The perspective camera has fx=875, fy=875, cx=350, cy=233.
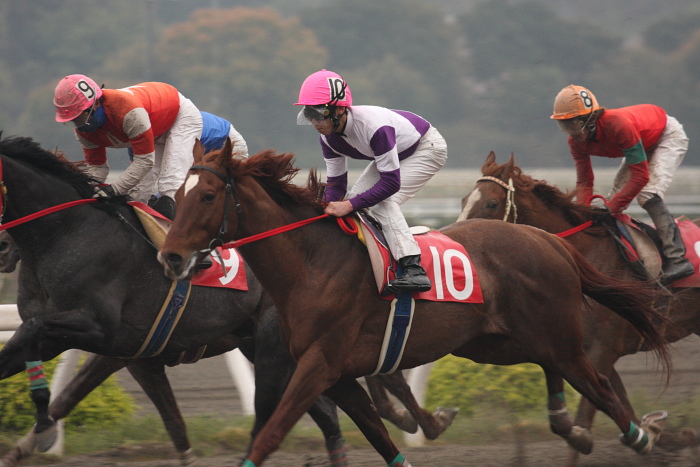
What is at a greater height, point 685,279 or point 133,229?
point 133,229

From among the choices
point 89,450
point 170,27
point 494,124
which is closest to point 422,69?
point 494,124

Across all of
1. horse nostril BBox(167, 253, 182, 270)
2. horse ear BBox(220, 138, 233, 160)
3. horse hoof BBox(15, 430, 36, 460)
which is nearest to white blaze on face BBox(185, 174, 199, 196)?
horse ear BBox(220, 138, 233, 160)

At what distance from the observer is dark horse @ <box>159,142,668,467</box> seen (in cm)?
360

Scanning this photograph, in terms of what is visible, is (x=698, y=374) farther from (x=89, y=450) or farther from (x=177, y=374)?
(x=89, y=450)

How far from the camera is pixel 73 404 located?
469 cm

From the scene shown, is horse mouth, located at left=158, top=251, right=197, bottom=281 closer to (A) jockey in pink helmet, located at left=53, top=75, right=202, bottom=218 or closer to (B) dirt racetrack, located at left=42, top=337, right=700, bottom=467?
(A) jockey in pink helmet, located at left=53, top=75, right=202, bottom=218

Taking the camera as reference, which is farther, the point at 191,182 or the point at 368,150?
the point at 368,150

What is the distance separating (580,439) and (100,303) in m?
2.56

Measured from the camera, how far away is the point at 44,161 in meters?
4.33

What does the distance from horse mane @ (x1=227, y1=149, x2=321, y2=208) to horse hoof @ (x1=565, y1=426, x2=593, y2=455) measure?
1.88 metres

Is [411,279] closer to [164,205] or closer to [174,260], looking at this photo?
[174,260]

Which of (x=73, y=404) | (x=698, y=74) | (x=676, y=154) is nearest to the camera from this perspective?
(x=73, y=404)

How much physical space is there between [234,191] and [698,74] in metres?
22.6

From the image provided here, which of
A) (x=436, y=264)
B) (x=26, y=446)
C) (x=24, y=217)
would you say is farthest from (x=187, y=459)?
(x=436, y=264)
